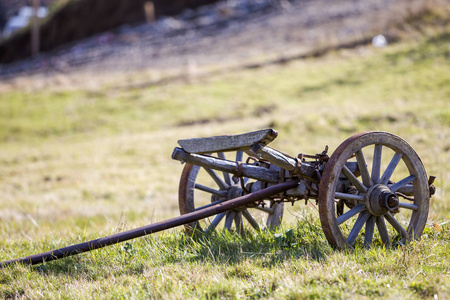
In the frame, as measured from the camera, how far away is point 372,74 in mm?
17234

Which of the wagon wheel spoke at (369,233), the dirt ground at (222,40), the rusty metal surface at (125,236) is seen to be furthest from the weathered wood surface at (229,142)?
the dirt ground at (222,40)

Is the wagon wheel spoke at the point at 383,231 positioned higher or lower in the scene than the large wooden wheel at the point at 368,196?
lower

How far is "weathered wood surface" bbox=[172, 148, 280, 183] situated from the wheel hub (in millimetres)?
795

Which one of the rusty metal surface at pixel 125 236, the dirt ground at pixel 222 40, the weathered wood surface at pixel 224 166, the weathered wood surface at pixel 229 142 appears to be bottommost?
the rusty metal surface at pixel 125 236

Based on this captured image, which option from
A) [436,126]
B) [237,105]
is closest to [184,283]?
[436,126]

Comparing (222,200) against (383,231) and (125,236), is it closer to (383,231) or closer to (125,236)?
(125,236)

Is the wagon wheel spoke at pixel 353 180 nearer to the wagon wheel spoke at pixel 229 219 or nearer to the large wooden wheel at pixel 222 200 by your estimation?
the large wooden wheel at pixel 222 200

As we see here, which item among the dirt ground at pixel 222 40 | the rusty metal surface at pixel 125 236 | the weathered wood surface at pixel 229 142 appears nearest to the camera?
the weathered wood surface at pixel 229 142

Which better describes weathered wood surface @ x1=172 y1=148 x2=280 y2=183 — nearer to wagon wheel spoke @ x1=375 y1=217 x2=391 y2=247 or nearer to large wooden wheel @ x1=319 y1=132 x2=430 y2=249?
large wooden wheel @ x1=319 y1=132 x2=430 y2=249

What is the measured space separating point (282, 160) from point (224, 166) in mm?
552

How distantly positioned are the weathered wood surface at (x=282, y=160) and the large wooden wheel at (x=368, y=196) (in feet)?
0.76

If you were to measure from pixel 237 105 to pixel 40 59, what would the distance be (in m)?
25.7

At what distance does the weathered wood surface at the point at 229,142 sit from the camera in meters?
3.10

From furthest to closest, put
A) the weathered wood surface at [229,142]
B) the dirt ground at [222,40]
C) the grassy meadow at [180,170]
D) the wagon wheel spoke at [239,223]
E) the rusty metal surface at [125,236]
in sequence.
Answer: the dirt ground at [222,40] < the wagon wheel spoke at [239,223] < the rusty metal surface at [125,236] < the weathered wood surface at [229,142] < the grassy meadow at [180,170]
